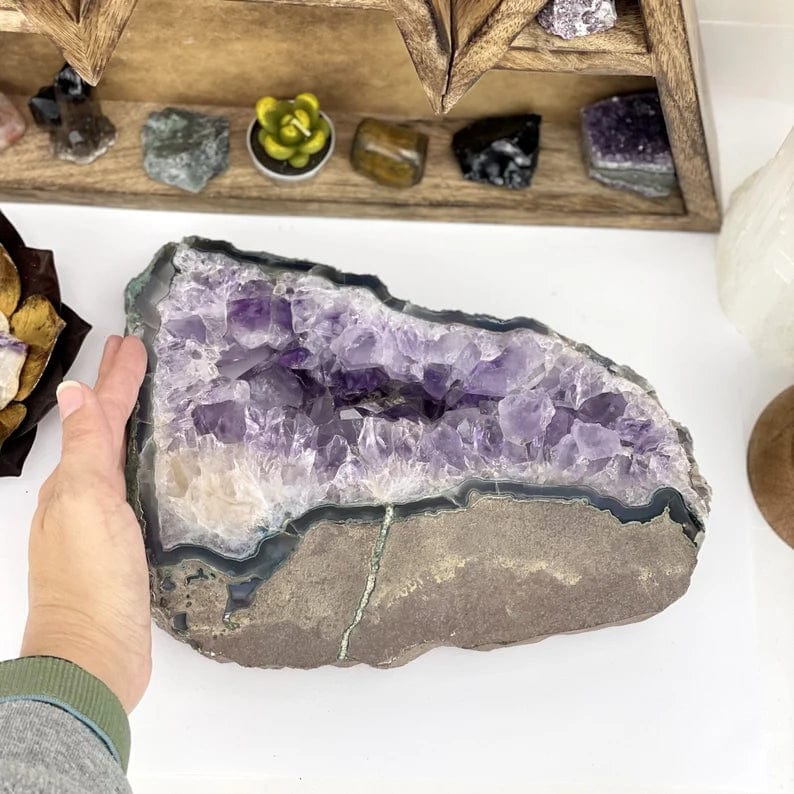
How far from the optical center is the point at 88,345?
1.12 m

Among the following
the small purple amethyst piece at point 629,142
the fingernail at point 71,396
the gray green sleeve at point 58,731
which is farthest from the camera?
the small purple amethyst piece at point 629,142

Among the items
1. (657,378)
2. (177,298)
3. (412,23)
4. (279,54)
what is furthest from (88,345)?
(657,378)

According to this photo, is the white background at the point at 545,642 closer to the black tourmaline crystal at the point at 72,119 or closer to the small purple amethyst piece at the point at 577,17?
the black tourmaline crystal at the point at 72,119

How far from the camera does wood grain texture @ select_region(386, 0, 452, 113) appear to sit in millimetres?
795

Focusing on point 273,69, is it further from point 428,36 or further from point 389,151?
point 428,36

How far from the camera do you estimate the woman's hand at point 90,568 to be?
832 mm

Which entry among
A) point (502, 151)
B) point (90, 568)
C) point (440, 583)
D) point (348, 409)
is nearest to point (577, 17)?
point (502, 151)

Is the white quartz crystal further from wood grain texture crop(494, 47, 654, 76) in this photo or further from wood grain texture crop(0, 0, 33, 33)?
wood grain texture crop(0, 0, 33, 33)

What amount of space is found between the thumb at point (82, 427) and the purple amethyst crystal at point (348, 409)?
0.15 ft

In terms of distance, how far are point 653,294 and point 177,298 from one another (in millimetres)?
571

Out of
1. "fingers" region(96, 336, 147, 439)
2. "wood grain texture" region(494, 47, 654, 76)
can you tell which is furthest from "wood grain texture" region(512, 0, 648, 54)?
"fingers" region(96, 336, 147, 439)

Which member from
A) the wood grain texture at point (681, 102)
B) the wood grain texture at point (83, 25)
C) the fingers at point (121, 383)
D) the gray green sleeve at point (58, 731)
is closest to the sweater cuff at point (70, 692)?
the gray green sleeve at point (58, 731)

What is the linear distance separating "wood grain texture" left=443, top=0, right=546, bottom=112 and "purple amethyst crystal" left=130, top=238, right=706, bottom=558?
222 mm

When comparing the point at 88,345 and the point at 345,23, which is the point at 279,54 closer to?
the point at 345,23
